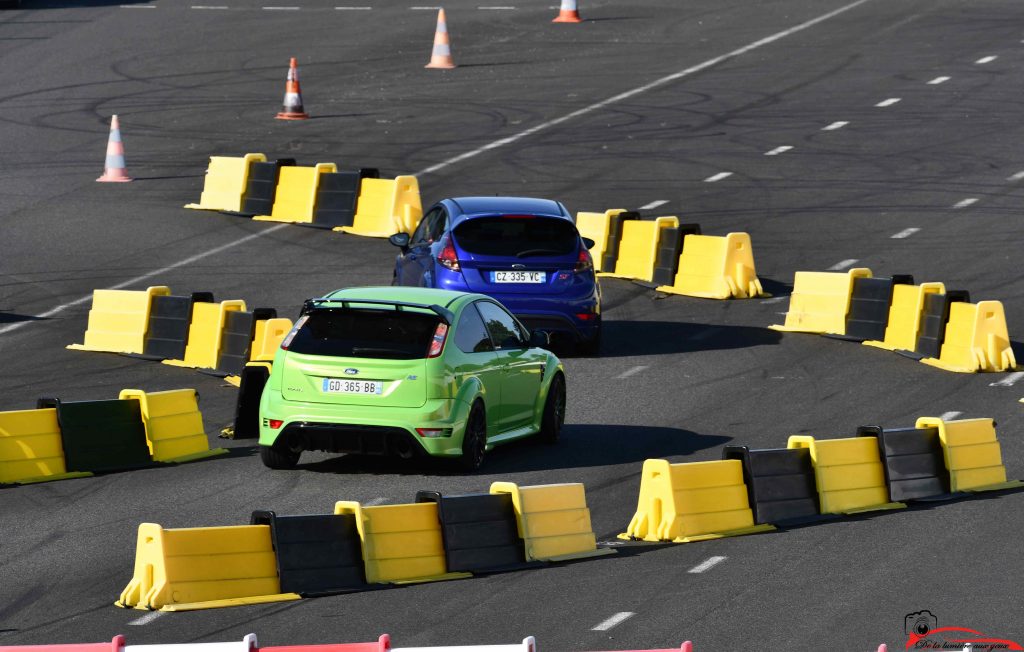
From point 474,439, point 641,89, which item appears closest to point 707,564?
point 474,439

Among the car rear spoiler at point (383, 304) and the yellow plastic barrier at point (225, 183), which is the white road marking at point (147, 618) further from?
the yellow plastic barrier at point (225, 183)

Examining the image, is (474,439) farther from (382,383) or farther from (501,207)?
(501,207)

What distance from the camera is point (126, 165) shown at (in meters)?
31.2

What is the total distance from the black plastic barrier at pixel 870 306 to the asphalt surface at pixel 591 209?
1.50 ft

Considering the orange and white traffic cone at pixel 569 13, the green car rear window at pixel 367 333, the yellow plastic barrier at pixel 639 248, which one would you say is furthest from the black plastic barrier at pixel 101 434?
the orange and white traffic cone at pixel 569 13

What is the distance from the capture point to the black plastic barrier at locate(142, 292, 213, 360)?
68.7 feet

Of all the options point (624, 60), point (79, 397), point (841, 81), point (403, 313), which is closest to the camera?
point (403, 313)

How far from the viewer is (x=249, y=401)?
678 inches

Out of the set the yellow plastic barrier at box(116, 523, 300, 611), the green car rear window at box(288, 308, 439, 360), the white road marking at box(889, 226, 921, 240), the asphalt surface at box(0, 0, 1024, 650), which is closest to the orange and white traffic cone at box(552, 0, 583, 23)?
the asphalt surface at box(0, 0, 1024, 650)

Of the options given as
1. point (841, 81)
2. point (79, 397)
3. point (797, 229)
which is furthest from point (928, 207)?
point (79, 397)

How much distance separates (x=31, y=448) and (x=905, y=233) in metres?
15.1

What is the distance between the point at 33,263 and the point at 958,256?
456 inches

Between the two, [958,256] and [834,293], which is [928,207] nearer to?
[958,256]

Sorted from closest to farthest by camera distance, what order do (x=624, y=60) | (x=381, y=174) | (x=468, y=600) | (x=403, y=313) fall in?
(x=468, y=600) < (x=403, y=313) < (x=381, y=174) < (x=624, y=60)
